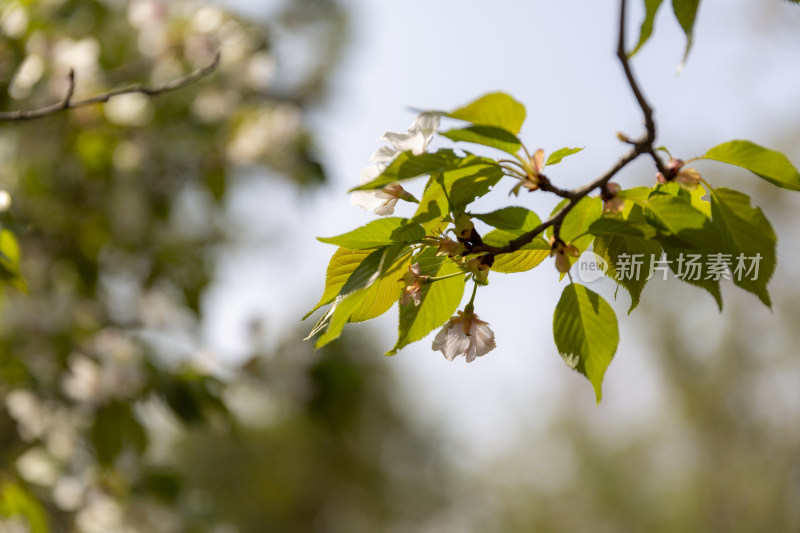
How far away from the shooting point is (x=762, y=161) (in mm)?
344

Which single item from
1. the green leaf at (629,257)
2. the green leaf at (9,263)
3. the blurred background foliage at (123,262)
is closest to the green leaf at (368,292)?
the green leaf at (629,257)

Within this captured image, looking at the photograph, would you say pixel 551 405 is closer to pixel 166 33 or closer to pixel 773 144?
pixel 773 144

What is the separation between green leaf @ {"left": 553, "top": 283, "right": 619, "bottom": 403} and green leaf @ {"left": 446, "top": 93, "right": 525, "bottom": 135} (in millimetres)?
101

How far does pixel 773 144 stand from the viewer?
5465 mm

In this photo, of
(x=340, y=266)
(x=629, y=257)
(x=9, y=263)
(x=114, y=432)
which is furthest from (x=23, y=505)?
(x=629, y=257)

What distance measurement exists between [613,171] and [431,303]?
0.12 metres

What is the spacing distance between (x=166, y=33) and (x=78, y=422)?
721 mm

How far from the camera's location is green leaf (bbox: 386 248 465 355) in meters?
0.39

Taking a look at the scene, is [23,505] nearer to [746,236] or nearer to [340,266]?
[340,266]

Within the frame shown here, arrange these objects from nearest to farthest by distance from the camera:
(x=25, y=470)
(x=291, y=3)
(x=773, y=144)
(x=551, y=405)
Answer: (x=25, y=470) < (x=291, y=3) < (x=773, y=144) < (x=551, y=405)

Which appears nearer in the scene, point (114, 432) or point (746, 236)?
point (746, 236)

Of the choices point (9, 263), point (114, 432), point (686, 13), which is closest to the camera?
point (686, 13)

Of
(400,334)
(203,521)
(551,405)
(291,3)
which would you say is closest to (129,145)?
(203,521)

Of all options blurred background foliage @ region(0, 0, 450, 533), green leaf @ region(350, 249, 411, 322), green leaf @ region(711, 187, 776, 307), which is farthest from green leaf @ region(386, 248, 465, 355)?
blurred background foliage @ region(0, 0, 450, 533)
